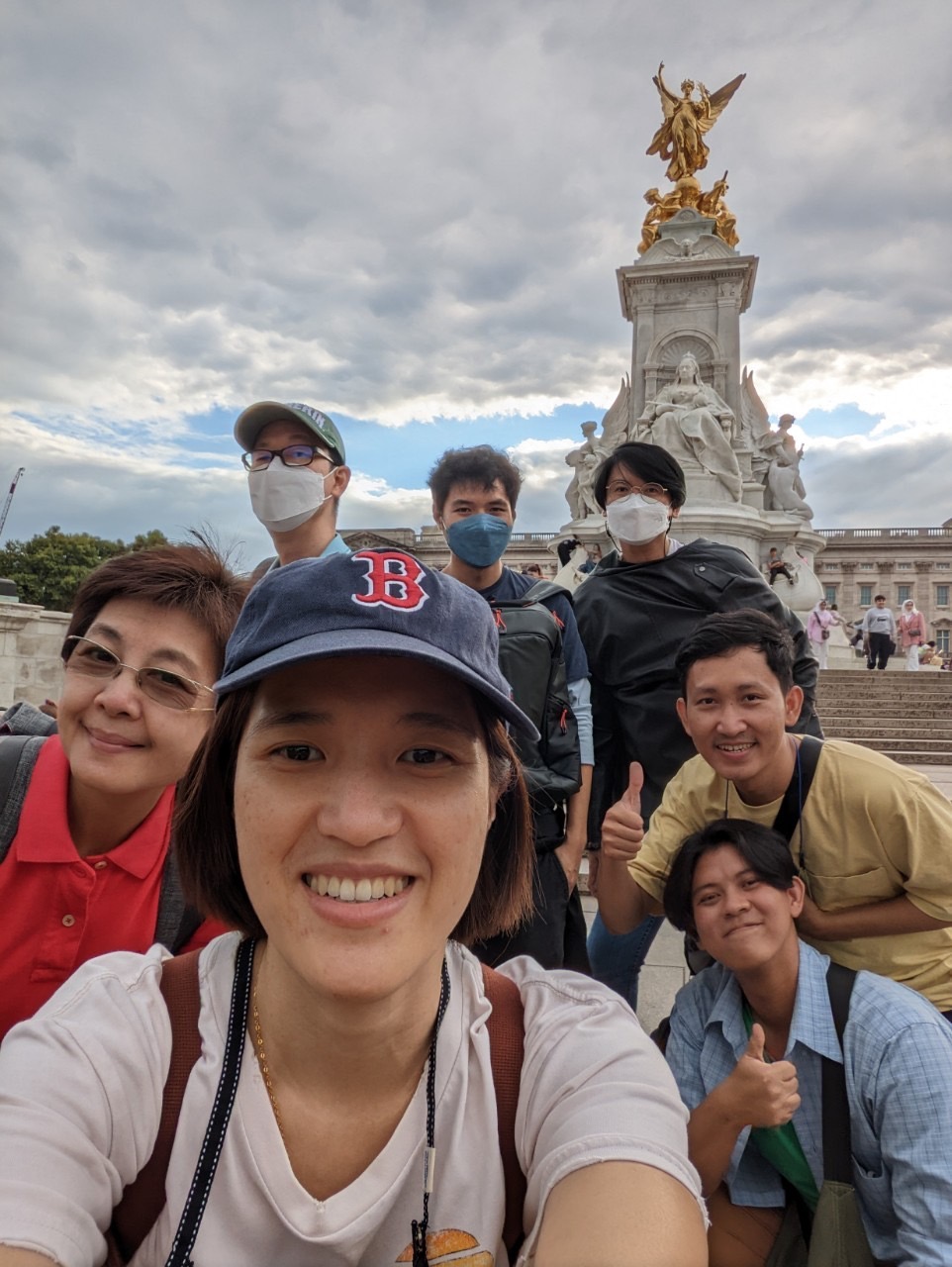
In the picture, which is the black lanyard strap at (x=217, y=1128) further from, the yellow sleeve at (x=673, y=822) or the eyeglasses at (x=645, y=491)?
the eyeglasses at (x=645, y=491)

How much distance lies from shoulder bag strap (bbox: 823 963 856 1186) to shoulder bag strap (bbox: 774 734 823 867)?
20.0 inches

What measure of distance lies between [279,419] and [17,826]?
216cm

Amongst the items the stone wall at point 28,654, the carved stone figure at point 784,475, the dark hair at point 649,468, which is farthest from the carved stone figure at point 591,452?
the dark hair at point 649,468

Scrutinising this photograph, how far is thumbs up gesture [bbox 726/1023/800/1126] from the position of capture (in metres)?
1.84

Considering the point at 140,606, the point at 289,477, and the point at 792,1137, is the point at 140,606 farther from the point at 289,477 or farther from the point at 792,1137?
the point at 792,1137

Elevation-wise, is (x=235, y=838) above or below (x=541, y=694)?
below

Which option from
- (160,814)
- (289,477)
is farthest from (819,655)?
(160,814)

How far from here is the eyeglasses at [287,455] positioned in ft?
11.4

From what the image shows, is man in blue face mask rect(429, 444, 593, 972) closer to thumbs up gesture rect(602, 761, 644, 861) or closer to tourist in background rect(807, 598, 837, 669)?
thumbs up gesture rect(602, 761, 644, 861)

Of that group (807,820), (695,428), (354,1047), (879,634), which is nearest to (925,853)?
(807,820)

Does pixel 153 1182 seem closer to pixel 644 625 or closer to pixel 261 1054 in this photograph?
pixel 261 1054

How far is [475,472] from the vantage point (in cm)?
348

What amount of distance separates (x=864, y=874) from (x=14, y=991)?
7.78 ft

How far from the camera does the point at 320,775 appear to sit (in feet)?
3.86
